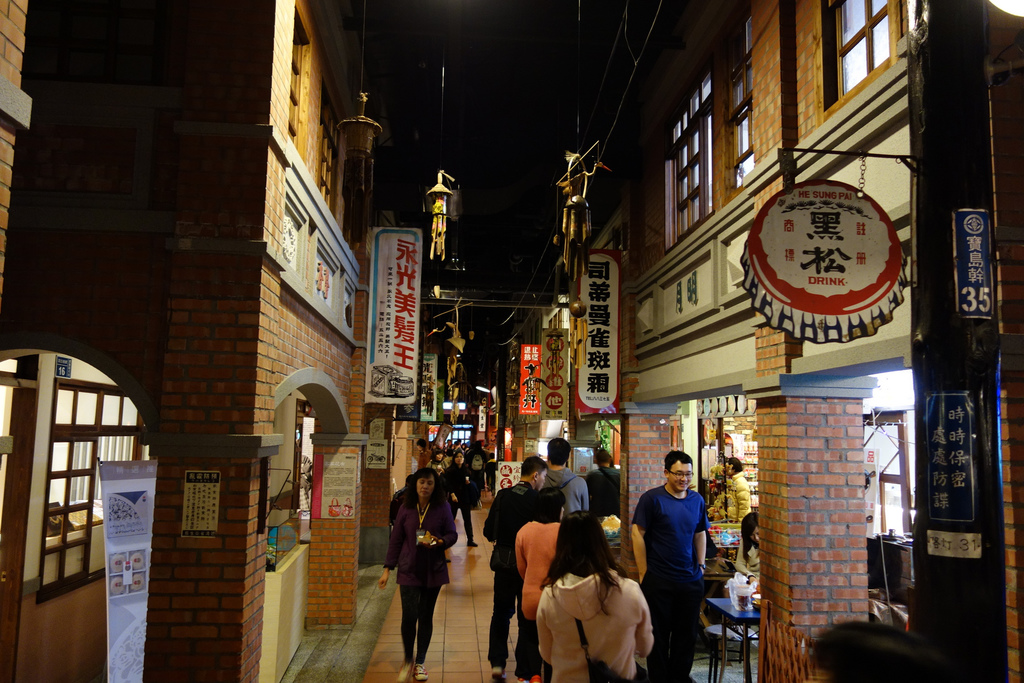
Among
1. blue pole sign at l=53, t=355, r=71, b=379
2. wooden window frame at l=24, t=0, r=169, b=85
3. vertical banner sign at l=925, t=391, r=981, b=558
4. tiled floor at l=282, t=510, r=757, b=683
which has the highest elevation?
wooden window frame at l=24, t=0, r=169, b=85

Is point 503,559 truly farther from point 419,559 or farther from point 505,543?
point 419,559

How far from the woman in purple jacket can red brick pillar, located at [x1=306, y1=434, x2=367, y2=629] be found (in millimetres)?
2390

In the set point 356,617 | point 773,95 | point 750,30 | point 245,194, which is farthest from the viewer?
point 356,617

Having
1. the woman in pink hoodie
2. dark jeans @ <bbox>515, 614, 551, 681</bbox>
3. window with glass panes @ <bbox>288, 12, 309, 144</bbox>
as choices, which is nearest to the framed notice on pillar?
the woman in pink hoodie

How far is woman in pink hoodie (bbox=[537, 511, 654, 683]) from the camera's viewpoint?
11.7 ft

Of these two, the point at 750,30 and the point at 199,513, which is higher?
the point at 750,30

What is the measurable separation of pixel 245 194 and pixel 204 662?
294cm

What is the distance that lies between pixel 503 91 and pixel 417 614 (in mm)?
7956

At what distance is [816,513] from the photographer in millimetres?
5543

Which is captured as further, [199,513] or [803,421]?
[803,421]

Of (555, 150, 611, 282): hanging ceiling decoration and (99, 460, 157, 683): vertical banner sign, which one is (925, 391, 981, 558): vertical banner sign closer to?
(555, 150, 611, 282): hanging ceiling decoration

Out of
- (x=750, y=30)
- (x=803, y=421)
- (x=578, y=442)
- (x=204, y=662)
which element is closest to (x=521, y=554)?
(x=204, y=662)

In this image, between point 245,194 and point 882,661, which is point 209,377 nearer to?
point 245,194

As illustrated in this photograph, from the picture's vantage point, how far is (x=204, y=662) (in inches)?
170
